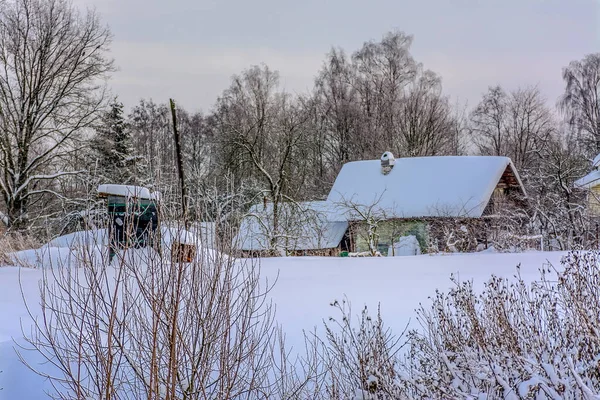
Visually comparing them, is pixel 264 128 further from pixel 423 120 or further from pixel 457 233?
pixel 457 233

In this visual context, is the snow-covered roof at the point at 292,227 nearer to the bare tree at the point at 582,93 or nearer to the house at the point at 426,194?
the house at the point at 426,194

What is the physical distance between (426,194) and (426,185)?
0.63m

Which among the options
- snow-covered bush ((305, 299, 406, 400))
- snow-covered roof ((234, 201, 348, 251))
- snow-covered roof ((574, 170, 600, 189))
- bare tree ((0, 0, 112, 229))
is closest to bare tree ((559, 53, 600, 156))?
snow-covered roof ((574, 170, 600, 189))

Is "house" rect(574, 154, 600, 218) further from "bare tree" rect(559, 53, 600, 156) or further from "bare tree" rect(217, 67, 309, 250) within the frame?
"bare tree" rect(559, 53, 600, 156)

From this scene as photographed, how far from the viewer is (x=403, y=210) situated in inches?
696

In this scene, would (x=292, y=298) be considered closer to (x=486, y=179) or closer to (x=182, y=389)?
(x=182, y=389)

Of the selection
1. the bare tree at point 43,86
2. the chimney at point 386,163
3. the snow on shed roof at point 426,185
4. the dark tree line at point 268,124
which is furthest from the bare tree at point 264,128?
the bare tree at point 43,86

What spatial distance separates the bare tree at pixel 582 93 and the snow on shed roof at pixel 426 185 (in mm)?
12976

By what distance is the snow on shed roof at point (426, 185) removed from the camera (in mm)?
17188

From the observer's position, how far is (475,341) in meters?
3.63

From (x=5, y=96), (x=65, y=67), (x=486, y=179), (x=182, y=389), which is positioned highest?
(x=65, y=67)

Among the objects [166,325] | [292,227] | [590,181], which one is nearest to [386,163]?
[292,227]

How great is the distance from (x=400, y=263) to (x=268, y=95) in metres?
19.1

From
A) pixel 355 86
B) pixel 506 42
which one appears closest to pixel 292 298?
pixel 506 42
